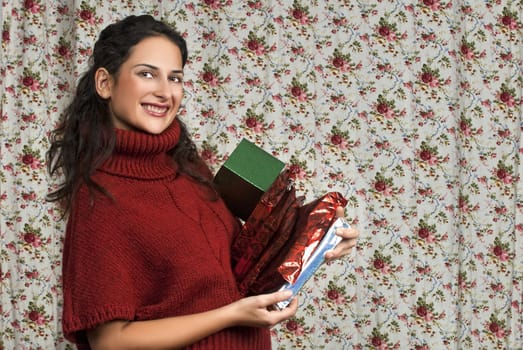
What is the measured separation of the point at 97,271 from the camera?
3.71ft

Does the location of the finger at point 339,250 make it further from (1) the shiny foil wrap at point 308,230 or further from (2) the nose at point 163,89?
(2) the nose at point 163,89

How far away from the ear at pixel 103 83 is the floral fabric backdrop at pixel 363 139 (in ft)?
4.51

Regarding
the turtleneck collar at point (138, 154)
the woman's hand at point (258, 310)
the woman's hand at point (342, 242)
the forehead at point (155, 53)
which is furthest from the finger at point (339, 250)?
the forehead at point (155, 53)

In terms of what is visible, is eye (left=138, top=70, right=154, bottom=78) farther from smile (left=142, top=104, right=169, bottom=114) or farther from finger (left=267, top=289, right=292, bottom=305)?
finger (left=267, top=289, right=292, bottom=305)

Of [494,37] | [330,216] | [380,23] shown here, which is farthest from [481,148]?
[330,216]

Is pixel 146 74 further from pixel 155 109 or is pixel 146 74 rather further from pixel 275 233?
pixel 275 233

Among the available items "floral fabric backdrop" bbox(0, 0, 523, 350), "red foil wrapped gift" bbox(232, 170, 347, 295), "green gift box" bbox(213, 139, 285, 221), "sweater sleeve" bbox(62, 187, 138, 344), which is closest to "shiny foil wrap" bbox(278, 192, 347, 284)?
"red foil wrapped gift" bbox(232, 170, 347, 295)

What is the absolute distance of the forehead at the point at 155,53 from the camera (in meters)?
1.27

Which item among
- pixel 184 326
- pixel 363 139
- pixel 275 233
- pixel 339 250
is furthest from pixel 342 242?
pixel 363 139

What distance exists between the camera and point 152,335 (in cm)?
114

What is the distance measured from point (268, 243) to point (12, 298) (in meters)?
1.73

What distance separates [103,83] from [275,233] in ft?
1.42

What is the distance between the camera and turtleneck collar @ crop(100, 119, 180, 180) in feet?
4.08

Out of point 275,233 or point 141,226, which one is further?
point 275,233
